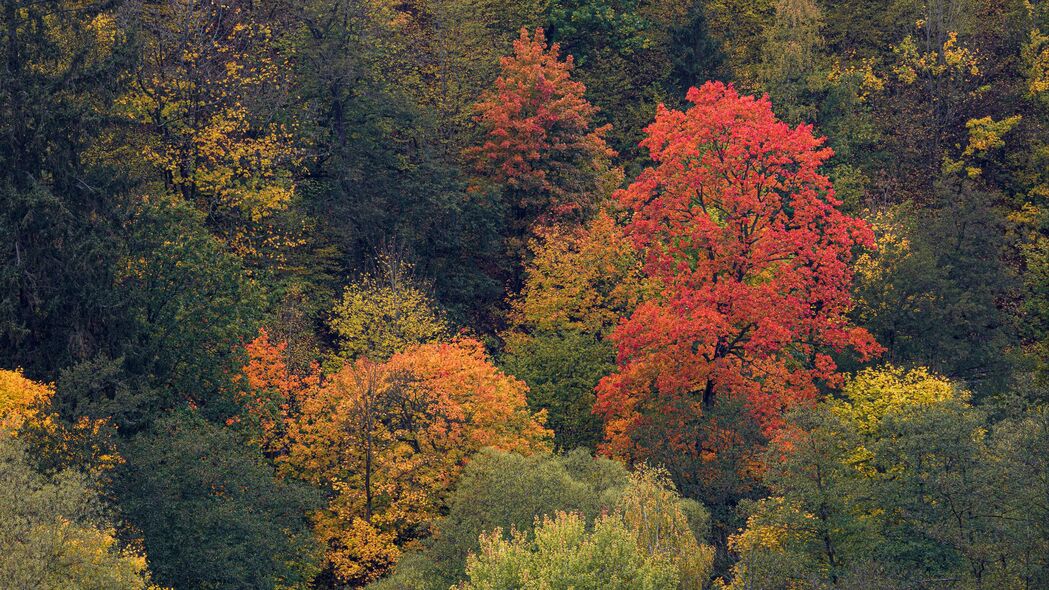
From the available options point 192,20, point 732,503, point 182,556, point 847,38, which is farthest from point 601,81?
point 182,556

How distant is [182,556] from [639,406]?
1950cm

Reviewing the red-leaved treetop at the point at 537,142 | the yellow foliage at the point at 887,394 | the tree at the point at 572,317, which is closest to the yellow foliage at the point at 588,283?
the tree at the point at 572,317

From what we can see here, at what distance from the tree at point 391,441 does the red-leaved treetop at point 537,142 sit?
1603cm

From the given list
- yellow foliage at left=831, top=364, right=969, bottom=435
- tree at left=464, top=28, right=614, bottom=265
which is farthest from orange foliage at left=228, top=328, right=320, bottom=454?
yellow foliage at left=831, top=364, right=969, bottom=435

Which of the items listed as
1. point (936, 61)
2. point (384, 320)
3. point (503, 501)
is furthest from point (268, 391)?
point (936, 61)

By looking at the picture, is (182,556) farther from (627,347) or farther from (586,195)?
(586,195)

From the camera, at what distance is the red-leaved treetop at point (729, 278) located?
51781 mm

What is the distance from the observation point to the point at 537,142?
65.4 metres

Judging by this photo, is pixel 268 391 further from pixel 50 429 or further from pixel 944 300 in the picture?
pixel 944 300

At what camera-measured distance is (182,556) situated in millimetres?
42438

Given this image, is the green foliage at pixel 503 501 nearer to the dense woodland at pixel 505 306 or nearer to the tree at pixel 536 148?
the dense woodland at pixel 505 306

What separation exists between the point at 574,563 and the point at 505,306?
105ft

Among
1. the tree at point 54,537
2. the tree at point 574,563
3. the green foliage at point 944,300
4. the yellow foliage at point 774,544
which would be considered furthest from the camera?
the green foliage at point 944,300

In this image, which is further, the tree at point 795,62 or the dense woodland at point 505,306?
the tree at point 795,62
